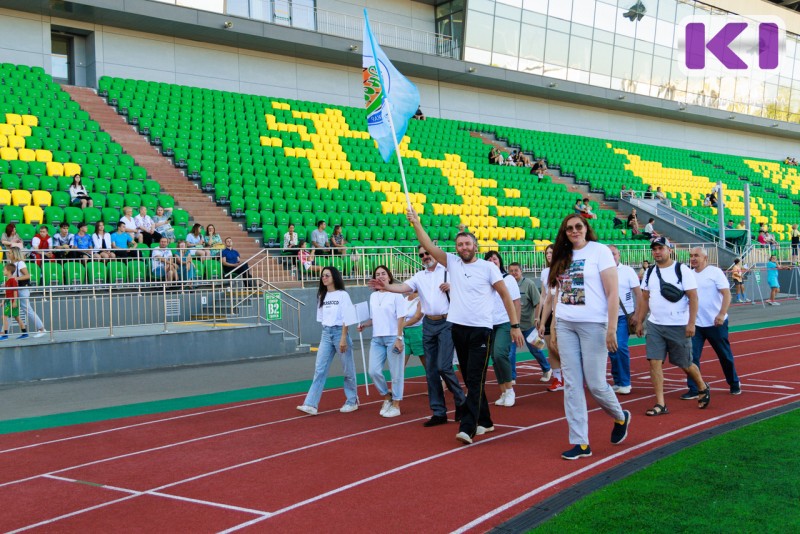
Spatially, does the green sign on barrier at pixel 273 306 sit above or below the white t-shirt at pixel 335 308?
below

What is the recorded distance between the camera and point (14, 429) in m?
9.48

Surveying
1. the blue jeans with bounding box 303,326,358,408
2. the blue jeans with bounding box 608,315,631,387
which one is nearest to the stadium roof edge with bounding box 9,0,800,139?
the blue jeans with bounding box 303,326,358,408

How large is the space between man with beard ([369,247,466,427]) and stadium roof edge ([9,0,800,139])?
821 inches

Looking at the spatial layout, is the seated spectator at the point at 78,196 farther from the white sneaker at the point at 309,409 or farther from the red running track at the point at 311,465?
the white sneaker at the point at 309,409

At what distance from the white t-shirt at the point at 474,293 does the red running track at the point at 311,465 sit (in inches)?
48.1

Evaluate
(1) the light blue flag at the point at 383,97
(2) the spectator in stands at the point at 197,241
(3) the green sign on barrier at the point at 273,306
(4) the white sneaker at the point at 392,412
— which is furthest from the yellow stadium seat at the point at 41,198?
(4) the white sneaker at the point at 392,412

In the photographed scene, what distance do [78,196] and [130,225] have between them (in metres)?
1.87

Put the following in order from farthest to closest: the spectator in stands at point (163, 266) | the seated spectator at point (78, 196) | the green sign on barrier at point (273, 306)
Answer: the seated spectator at point (78, 196) < the green sign on barrier at point (273, 306) < the spectator in stands at point (163, 266)

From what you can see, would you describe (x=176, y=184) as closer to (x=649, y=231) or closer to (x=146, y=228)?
(x=146, y=228)

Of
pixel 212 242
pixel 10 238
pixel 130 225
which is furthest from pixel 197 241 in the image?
pixel 10 238

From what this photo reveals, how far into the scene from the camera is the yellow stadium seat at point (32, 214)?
17094 millimetres

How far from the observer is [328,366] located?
32.6 feet

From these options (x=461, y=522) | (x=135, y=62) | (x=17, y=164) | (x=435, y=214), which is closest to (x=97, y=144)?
(x=17, y=164)

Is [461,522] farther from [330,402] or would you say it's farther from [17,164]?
→ [17,164]
